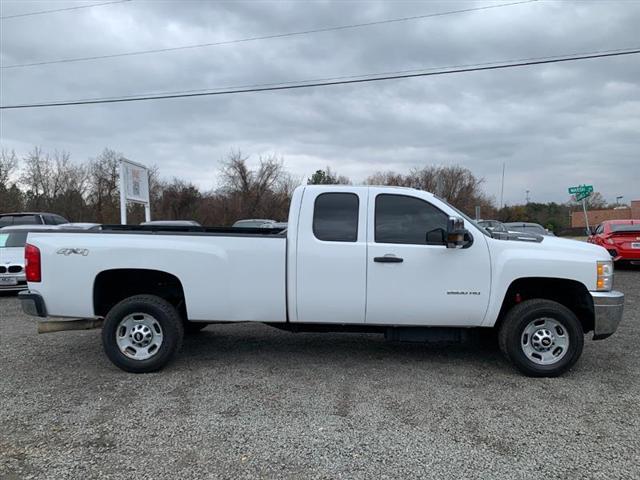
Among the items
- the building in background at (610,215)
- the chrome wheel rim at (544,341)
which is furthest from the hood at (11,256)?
the building in background at (610,215)

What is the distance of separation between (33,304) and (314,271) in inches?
114

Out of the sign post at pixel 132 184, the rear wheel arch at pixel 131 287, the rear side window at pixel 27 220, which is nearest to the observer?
the rear wheel arch at pixel 131 287

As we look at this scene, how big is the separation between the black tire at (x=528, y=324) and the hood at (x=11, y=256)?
32.9ft

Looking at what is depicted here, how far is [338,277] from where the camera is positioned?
486cm

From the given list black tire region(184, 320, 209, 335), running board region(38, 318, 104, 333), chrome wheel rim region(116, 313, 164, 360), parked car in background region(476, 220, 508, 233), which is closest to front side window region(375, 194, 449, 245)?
parked car in background region(476, 220, 508, 233)

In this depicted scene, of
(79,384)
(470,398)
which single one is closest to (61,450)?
(79,384)

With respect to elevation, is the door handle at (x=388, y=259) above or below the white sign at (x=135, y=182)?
below

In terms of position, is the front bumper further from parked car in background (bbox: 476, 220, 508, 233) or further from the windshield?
the windshield

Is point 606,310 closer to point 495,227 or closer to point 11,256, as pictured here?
point 495,227

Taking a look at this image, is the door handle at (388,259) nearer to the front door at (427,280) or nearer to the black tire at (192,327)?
the front door at (427,280)

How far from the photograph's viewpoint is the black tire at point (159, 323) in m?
4.97

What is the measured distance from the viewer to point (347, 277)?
486 cm

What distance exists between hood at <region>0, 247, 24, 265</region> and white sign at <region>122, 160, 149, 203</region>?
Result: 4873 millimetres

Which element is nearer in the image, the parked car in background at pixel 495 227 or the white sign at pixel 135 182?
the parked car in background at pixel 495 227
